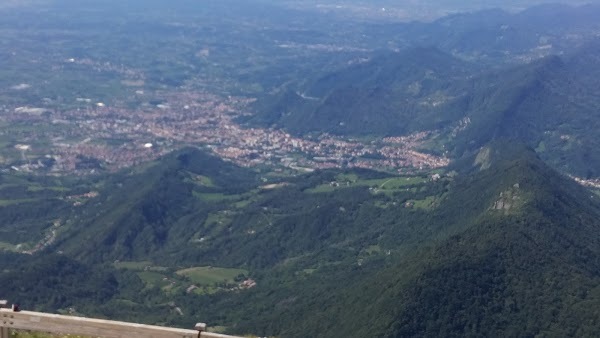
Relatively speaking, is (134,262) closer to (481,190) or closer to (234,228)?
(234,228)

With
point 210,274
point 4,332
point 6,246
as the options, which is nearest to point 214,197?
point 6,246

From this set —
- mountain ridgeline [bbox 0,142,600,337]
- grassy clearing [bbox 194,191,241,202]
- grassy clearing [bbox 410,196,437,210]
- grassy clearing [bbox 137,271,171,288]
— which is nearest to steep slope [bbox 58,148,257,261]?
grassy clearing [bbox 194,191,241,202]

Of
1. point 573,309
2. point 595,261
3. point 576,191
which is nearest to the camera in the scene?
point 573,309

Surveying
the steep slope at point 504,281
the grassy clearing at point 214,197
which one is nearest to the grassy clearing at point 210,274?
the steep slope at point 504,281

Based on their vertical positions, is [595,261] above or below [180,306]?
above

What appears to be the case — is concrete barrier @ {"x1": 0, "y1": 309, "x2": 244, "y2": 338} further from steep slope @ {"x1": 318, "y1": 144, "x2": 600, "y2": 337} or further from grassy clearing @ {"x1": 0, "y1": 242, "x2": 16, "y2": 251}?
grassy clearing @ {"x1": 0, "y1": 242, "x2": 16, "y2": 251}

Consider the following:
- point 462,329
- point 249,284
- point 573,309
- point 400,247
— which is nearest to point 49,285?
point 249,284
